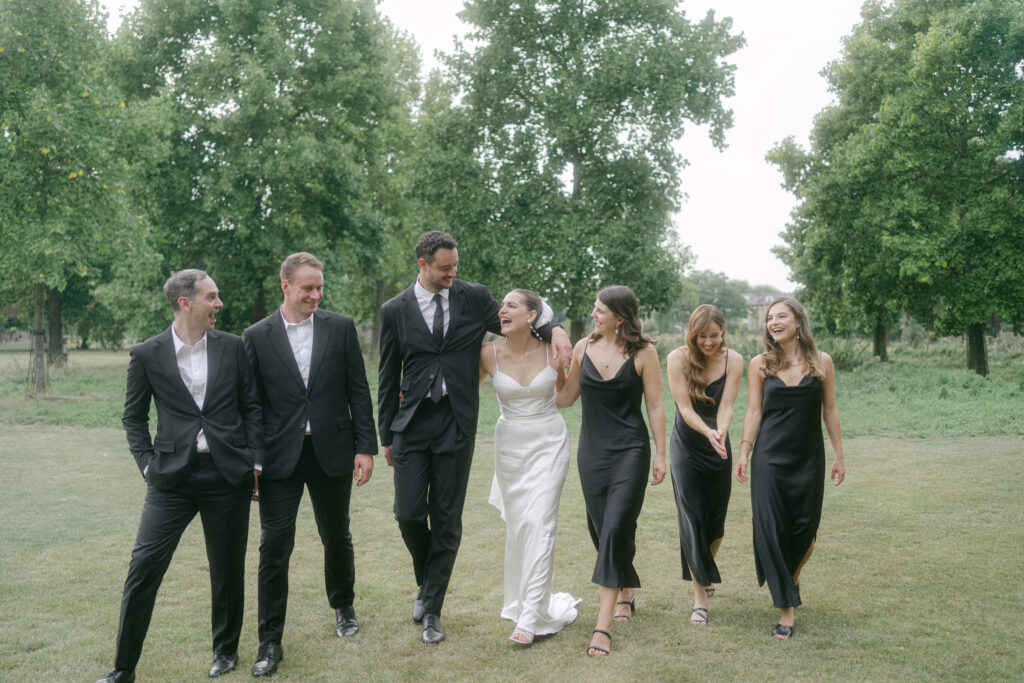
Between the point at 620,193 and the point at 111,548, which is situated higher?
the point at 620,193

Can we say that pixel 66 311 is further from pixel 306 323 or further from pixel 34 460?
pixel 306 323

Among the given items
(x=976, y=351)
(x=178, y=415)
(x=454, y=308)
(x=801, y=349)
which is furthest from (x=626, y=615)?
(x=976, y=351)

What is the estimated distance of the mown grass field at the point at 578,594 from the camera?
16.4ft

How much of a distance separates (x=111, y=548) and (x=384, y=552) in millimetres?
2582

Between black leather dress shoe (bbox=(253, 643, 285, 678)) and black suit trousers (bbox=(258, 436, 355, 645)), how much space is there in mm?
37

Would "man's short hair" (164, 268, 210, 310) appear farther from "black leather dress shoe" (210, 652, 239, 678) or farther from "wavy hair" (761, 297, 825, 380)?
"wavy hair" (761, 297, 825, 380)

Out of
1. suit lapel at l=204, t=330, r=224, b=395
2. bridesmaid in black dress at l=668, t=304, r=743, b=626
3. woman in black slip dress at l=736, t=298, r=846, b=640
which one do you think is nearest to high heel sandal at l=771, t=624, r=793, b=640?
woman in black slip dress at l=736, t=298, r=846, b=640

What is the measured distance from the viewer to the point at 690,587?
665cm

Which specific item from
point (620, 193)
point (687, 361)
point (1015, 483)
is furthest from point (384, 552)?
point (620, 193)

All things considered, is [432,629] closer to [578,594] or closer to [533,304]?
[578,594]

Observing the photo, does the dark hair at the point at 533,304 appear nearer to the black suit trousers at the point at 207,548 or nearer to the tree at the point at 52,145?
the black suit trousers at the point at 207,548

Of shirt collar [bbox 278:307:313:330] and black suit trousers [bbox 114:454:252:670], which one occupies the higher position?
shirt collar [bbox 278:307:313:330]

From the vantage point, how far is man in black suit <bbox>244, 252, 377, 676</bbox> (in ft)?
16.9

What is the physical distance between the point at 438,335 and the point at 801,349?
2.62 metres
